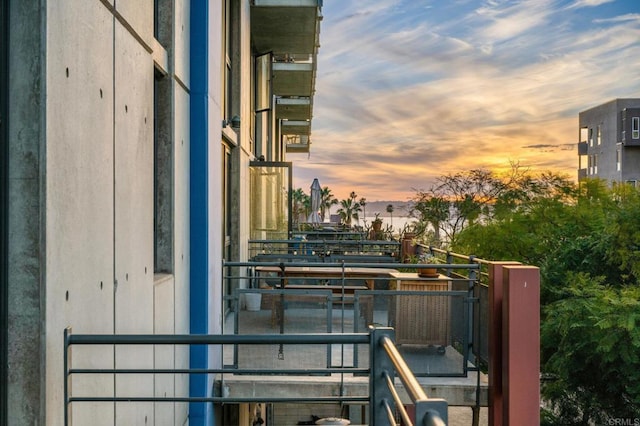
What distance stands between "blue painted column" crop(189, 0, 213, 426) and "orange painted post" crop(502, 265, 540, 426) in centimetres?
296

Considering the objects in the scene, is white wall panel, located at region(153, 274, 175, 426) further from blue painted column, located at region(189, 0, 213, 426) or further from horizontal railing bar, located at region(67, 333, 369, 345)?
horizontal railing bar, located at region(67, 333, 369, 345)

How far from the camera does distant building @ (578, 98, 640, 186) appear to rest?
150 feet

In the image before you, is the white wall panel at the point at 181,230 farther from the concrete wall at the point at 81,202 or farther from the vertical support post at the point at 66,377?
the vertical support post at the point at 66,377

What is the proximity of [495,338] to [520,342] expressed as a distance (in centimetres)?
29

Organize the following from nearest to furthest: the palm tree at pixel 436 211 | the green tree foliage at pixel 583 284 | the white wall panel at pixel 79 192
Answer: the white wall panel at pixel 79 192 → the green tree foliage at pixel 583 284 → the palm tree at pixel 436 211

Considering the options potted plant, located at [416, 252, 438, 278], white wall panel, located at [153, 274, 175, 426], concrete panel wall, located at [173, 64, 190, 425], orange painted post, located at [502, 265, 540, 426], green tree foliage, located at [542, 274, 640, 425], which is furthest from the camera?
green tree foliage, located at [542, 274, 640, 425]

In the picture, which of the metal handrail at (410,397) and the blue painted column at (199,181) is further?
the blue painted column at (199,181)

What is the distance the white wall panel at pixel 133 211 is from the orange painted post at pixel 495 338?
3.31 m

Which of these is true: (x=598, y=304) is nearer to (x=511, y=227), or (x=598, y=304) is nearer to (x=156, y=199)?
(x=511, y=227)

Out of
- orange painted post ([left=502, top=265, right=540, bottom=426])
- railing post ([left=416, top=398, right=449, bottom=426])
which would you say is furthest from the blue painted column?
railing post ([left=416, top=398, right=449, bottom=426])

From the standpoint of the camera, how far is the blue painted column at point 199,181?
5918 millimetres

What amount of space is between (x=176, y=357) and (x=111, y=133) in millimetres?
2547

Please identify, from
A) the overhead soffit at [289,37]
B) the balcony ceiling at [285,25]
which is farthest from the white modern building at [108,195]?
the overhead soffit at [289,37]

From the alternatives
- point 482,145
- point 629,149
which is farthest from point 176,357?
point 629,149
